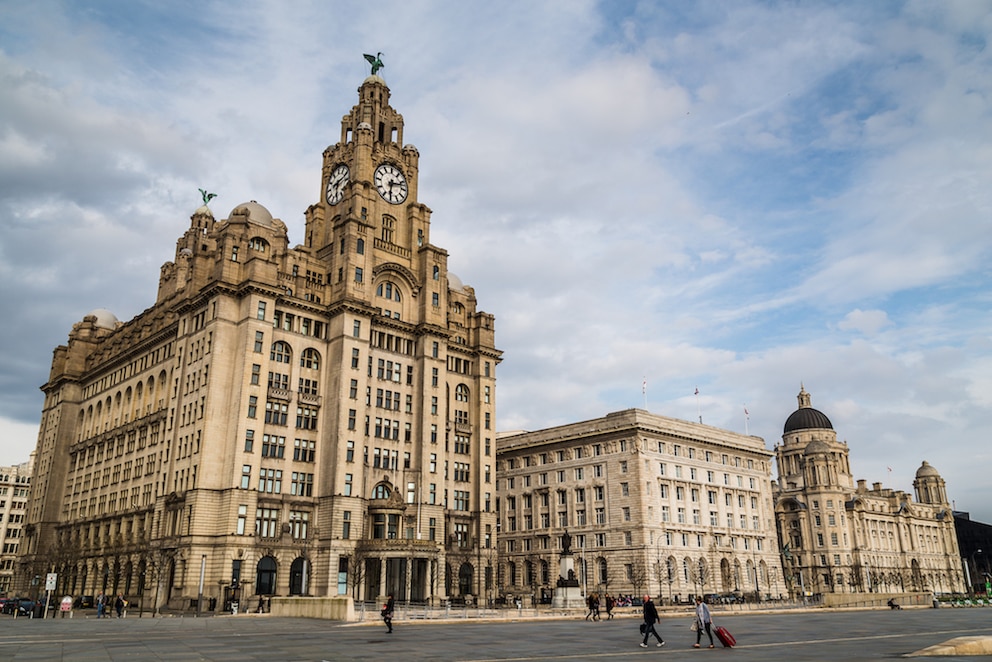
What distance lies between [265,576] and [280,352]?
75.1 feet

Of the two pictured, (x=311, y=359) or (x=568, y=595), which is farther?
(x=311, y=359)

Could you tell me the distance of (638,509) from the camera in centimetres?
10462

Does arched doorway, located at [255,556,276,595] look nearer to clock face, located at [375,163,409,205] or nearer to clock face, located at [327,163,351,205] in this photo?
clock face, located at [327,163,351,205]

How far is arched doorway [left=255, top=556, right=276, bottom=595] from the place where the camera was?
73188 mm

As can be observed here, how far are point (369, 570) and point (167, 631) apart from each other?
41.9 m

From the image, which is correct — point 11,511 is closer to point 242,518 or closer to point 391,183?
point 242,518

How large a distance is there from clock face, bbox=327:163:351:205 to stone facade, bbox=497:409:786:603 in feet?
161

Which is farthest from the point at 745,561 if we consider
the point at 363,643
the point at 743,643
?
the point at 363,643

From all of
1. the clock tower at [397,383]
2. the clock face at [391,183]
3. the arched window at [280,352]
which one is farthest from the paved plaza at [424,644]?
the clock face at [391,183]

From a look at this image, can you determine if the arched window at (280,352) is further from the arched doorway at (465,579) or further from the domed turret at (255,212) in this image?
the arched doorway at (465,579)

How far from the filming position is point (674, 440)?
371 feet

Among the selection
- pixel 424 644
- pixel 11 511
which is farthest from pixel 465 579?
pixel 11 511

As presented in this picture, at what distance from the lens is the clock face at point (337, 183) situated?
9781cm

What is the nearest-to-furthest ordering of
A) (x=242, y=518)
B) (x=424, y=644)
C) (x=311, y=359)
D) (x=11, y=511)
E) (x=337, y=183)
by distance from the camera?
(x=424, y=644) → (x=242, y=518) → (x=311, y=359) → (x=337, y=183) → (x=11, y=511)
